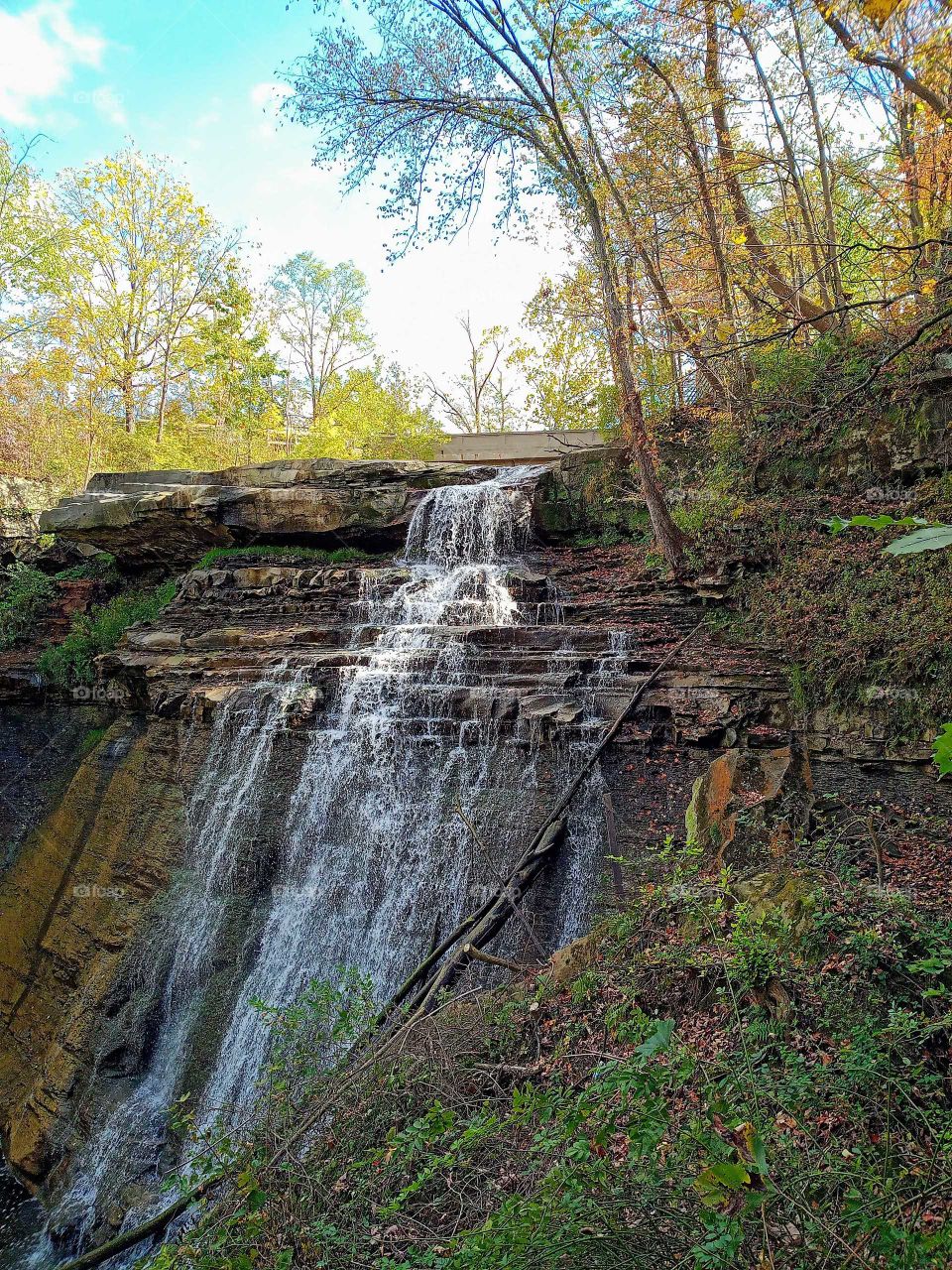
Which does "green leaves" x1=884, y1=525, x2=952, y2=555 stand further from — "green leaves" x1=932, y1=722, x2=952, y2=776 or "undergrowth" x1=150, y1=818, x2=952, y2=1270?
"undergrowth" x1=150, y1=818, x2=952, y2=1270

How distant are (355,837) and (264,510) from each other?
8.27 meters

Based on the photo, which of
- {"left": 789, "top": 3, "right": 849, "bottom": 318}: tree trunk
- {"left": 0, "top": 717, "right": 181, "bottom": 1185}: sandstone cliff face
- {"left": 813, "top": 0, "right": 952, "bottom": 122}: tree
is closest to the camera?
{"left": 813, "top": 0, "right": 952, "bottom": 122}: tree

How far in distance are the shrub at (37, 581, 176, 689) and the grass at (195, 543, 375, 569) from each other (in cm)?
114

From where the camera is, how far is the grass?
1374cm

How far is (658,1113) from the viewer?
7.06 ft

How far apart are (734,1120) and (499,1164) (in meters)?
1.14

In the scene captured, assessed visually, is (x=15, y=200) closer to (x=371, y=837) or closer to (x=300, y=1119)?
(x=371, y=837)

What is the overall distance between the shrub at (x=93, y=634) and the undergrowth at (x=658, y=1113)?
10.6 metres

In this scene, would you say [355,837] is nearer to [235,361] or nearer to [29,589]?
[29,589]

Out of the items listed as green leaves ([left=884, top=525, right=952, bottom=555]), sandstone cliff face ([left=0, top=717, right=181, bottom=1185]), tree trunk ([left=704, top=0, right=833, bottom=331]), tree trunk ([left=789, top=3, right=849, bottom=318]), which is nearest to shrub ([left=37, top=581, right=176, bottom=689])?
sandstone cliff face ([left=0, top=717, right=181, bottom=1185])

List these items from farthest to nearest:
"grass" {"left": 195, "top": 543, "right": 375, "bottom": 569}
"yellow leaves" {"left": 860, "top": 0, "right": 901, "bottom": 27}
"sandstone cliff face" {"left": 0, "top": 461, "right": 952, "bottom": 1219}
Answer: "grass" {"left": 195, "top": 543, "right": 375, "bottom": 569}
"sandstone cliff face" {"left": 0, "top": 461, "right": 952, "bottom": 1219}
"yellow leaves" {"left": 860, "top": 0, "right": 901, "bottom": 27}

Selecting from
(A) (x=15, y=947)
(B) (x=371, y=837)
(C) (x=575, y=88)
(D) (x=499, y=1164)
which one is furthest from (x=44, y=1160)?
(C) (x=575, y=88)

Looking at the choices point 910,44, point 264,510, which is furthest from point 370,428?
point 910,44

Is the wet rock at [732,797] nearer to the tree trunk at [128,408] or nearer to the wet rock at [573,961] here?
the wet rock at [573,961]
